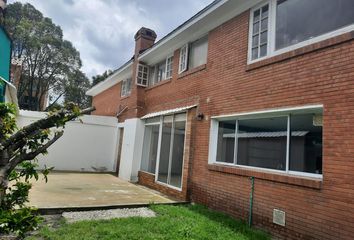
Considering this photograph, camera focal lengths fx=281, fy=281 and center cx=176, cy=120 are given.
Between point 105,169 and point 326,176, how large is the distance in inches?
582

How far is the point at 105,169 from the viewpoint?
59.4 ft

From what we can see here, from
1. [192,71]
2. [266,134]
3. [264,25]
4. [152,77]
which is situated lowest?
[266,134]

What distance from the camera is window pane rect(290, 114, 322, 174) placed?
19.8 feet

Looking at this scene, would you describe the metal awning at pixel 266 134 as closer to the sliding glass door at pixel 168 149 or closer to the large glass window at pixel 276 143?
the large glass window at pixel 276 143

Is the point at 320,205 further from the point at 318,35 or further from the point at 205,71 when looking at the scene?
the point at 205,71

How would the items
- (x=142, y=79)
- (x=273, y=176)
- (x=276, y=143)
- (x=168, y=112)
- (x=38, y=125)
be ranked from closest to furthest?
1. (x=38, y=125)
2. (x=273, y=176)
3. (x=276, y=143)
4. (x=168, y=112)
5. (x=142, y=79)

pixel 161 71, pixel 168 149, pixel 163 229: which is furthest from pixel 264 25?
pixel 161 71

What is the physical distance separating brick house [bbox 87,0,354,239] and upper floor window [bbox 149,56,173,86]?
2.21 feet

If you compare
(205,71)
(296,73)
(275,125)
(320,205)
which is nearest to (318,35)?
(296,73)

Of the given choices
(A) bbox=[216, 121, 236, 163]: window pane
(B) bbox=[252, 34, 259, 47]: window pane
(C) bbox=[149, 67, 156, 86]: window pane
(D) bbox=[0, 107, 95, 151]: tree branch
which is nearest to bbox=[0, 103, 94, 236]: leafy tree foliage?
(D) bbox=[0, 107, 95, 151]: tree branch

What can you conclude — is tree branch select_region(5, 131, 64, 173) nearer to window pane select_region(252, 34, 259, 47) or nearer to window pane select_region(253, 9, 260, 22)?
window pane select_region(252, 34, 259, 47)

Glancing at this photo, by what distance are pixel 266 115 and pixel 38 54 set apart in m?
32.5

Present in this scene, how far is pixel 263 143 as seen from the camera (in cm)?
736

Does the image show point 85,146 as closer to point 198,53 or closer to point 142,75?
point 142,75
